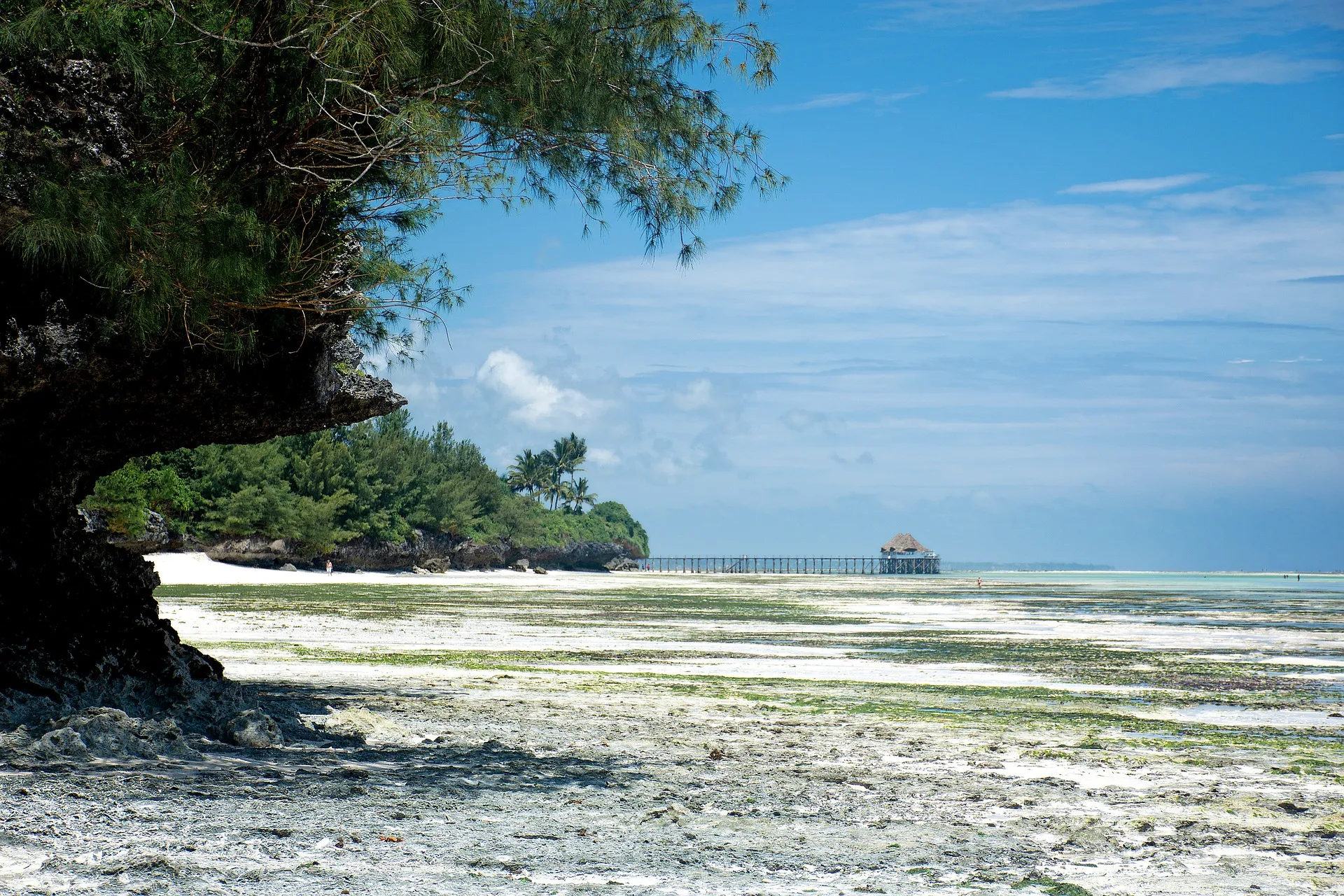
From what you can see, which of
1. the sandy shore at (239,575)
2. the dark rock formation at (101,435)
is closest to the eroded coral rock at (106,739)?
the dark rock formation at (101,435)

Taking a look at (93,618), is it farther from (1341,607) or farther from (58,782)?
(1341,607)

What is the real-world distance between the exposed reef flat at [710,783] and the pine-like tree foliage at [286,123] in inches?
123

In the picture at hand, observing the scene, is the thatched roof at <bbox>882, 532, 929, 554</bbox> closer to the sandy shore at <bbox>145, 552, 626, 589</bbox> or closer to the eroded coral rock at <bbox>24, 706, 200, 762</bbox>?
the sandy shore at <bbox>145, 552, 626, 589</bbox>

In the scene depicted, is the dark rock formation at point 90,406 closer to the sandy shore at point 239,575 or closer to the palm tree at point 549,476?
the sandy shore at point 239,575

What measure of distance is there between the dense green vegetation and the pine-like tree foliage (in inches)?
1379

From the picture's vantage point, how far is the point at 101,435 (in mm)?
9133

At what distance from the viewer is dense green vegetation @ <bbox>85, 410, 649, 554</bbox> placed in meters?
50.1

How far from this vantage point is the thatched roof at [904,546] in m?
133

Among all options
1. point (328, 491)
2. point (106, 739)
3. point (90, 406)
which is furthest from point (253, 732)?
point (328, 491)

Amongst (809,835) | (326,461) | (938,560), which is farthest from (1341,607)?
(938,560)

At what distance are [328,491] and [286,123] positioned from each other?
63.0 meters

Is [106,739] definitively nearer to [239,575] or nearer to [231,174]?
[231,174]

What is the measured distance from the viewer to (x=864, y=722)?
427 inches

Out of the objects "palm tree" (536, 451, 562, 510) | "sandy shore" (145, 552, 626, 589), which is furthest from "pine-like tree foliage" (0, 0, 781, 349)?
"palm tree" (536, 451, 562, 510)
